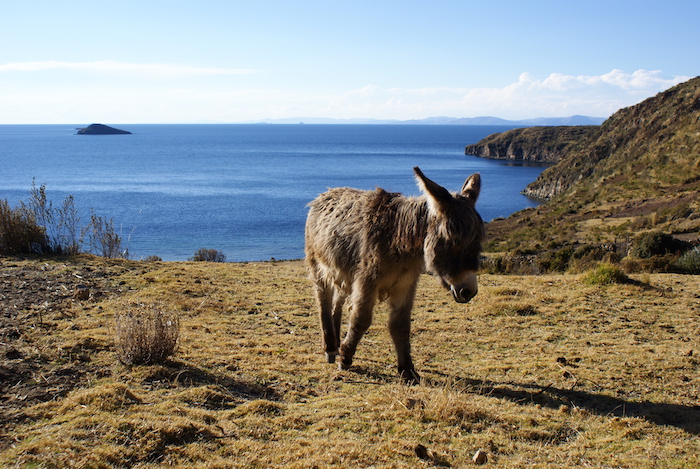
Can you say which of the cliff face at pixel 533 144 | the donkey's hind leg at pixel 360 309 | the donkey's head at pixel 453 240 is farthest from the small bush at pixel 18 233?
the cliff face at pixel 533 144

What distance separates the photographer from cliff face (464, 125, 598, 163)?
133 meters

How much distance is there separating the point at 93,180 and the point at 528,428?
91948 mm

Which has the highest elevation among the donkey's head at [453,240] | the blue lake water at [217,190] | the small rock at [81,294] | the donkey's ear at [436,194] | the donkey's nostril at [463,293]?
the donkey's ear at [436,194]

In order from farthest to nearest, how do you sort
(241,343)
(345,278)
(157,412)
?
1. (241,343)
2. (345,278)
3. (157,412)

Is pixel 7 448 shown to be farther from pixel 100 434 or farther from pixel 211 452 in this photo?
pixel 211 452

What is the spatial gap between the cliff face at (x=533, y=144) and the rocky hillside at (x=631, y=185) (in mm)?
49576

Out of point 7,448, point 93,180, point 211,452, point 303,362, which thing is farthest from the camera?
point 93,180

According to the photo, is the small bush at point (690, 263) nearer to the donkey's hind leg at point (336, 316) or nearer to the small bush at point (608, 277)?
the small bush at point (608, 277)

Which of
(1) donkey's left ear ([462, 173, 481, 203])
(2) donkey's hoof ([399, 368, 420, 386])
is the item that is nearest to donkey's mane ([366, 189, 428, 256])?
(1) donkey's left ear ([462, 173, 481, 203])

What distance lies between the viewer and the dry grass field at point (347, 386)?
384 cm

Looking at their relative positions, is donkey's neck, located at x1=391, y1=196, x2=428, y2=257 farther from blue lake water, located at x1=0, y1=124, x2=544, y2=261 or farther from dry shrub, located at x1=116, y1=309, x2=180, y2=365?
blue lake water, located at x1=0, y1=124, x2=544, y2=261

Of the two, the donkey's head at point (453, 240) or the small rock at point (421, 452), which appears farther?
the donkey's head at point (453, 240)

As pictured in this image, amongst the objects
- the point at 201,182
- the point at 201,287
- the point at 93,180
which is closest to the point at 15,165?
the point at 93,180

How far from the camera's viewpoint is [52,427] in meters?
3.85
